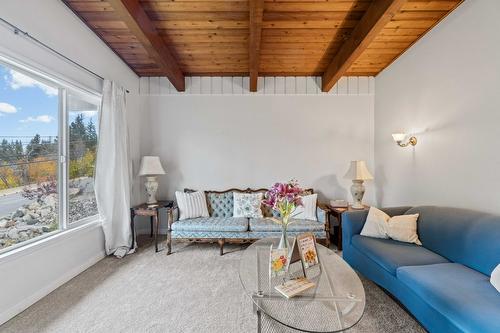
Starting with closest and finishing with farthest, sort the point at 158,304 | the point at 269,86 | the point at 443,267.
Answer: the point at 443,267, the point at 158,304, the point at 269,86

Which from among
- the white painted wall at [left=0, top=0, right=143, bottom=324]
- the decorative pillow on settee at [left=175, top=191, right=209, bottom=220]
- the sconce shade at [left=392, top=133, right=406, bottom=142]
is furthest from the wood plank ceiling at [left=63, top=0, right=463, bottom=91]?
the decorative pillow on settee at [left=175, top=191, right=209, bottom=220]

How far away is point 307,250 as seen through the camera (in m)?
1.74

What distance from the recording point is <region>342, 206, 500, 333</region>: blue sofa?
131 cm

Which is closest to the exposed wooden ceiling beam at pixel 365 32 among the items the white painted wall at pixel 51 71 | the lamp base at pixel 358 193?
the lamp base at pixel 358 193

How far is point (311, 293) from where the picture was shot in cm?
145

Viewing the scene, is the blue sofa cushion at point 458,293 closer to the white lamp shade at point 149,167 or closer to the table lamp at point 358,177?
the table lamp at point 358,177

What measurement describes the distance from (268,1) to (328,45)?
3.80 ft

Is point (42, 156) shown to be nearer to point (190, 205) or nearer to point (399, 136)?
point (190, 205)

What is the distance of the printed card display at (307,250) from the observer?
1688 millimetres

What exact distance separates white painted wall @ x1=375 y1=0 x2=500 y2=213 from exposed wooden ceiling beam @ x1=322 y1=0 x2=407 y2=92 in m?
0.78

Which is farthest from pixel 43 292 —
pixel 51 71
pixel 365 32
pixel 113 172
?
pixel 365 32

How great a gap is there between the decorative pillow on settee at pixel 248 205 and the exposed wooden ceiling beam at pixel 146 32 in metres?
2.10

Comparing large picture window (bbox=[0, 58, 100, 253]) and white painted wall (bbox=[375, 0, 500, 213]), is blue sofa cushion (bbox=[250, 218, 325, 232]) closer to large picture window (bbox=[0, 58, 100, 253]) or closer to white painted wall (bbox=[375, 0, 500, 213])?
white painted wall (bbox=[375, 0, 500, 213])

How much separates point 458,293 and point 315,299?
90 cm
